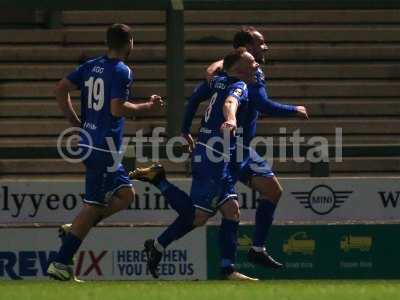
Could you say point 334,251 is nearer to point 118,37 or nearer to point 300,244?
point 300,244

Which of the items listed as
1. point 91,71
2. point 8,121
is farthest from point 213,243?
point 8,121

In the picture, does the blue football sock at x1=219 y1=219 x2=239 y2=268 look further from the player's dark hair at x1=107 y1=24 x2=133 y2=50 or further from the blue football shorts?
the player's dark hair at x1=107 y1=24 x2=133 y2=50

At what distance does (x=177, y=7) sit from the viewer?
38.2ft

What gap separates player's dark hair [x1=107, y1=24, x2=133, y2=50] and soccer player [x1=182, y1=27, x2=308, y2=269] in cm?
116

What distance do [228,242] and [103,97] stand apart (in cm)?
142

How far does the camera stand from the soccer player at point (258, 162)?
10.0m

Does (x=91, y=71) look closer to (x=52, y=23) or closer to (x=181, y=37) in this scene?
(x=181, y=37)

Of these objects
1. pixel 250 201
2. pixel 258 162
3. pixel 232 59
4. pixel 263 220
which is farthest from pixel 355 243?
pixel 232 59

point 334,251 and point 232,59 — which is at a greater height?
point 232,59
